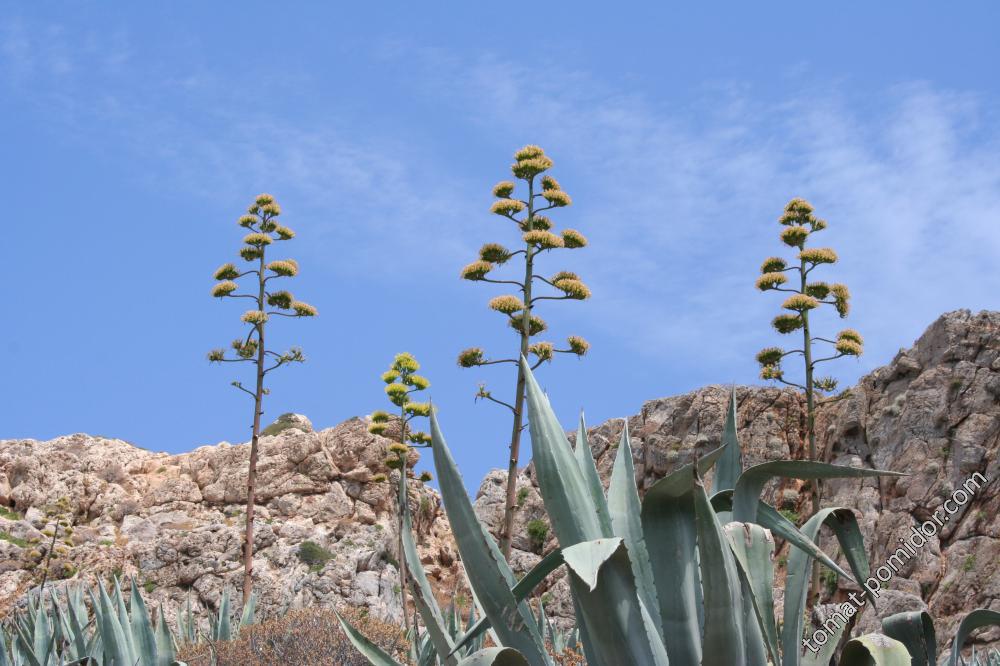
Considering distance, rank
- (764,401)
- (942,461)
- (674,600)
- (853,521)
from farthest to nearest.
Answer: (764,401) < (942,461) < (853,521) < (674,600)

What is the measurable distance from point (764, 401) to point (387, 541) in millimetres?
12578

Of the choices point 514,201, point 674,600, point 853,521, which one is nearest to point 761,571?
point 674,600

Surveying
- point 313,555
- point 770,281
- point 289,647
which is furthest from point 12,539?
point 289,647

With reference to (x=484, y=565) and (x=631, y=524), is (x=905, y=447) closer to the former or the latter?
(x=631, y=524)

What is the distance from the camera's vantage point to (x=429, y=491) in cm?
3138

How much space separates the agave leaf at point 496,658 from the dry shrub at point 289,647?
4.01 m

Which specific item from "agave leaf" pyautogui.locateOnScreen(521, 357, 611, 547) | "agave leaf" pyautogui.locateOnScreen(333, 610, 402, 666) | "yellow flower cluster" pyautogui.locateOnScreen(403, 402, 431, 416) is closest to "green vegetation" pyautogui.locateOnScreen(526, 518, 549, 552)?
"yellow flower cluster" pyautogui.locateOnScreen(403, 402, 431, 416)

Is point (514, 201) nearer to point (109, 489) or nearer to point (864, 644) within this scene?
point (864, 644)

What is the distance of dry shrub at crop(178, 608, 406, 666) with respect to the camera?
6023 millimetres

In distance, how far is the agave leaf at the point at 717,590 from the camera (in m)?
1.99

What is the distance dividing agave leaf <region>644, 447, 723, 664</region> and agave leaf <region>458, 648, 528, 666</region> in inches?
13.6

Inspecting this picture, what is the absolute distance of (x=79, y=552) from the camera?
80.1 ft

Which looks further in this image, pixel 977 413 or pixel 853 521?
pixel 977 413

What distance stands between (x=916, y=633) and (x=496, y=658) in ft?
3.85
